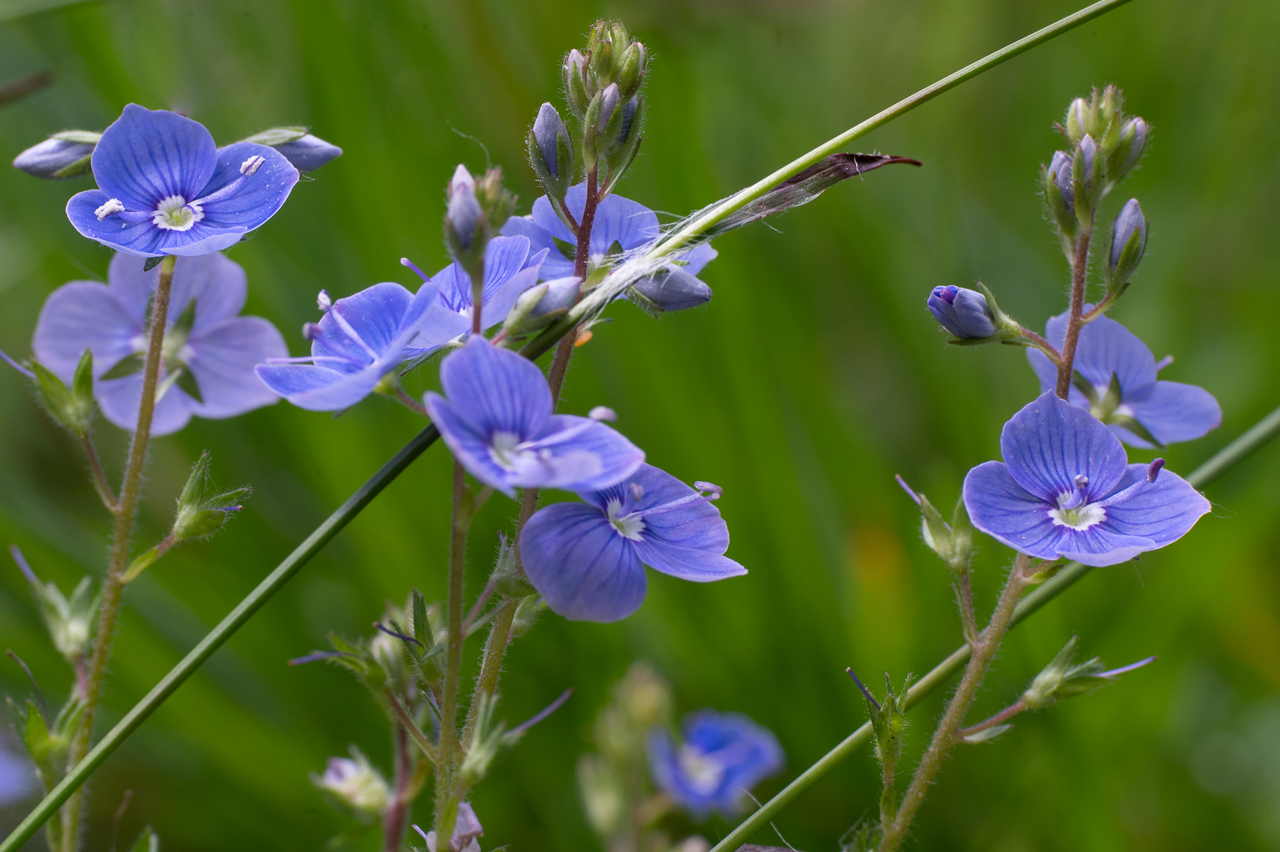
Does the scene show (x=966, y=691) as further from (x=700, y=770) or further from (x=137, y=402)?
(x=700, y=770)

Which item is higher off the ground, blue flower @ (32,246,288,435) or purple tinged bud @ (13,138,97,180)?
purple tinged bud @ (13,138,97,180)

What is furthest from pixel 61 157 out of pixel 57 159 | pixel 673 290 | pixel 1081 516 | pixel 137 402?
pixel 1081 516

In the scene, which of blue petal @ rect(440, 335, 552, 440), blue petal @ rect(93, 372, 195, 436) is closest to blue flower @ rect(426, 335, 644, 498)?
blue petal @ rect(440, 335, 552, 440)

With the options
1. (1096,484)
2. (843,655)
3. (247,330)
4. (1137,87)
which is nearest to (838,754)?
(1096,484)

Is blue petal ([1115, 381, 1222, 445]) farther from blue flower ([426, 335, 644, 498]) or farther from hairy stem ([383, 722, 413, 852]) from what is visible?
hairy stem ([383, 722, 413, 852])

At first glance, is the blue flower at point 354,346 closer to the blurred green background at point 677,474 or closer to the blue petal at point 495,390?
the blue petal at point 495,390

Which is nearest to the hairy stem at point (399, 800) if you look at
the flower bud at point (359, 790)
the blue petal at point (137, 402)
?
the flower bud at point (359, 790)
